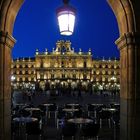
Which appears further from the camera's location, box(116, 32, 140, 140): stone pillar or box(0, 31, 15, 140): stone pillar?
box(116, 32, 140, 140): stone pillar

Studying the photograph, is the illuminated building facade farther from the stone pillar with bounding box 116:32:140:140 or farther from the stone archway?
the stone pillar with bounding box 116:32:140:140

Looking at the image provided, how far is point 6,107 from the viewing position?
7047 mm

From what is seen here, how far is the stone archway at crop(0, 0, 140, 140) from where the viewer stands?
22.1 ft

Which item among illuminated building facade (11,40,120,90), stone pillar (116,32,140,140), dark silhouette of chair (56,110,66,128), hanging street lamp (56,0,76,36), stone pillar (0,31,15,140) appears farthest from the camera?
illuminated building facade (11,40,120,90)

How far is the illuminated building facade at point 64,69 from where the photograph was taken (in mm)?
108500

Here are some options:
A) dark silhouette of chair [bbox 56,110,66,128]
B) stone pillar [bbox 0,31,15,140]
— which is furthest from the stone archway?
dark silhouette of chair [bbox 56,110,66,128]

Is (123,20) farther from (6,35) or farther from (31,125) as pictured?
(31,125)

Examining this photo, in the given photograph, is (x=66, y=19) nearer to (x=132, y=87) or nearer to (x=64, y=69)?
(x=132, y=87)

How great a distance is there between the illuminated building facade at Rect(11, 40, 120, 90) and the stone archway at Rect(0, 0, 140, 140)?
97304mm

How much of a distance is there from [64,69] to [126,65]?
102674 millimetres

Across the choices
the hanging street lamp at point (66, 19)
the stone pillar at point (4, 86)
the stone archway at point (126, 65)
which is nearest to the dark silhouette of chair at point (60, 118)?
the stone pillar at point (4, 86)

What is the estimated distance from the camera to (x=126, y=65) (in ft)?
23.4

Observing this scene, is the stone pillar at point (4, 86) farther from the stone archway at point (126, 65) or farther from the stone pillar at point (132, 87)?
the stone pillar at point (132, 87)

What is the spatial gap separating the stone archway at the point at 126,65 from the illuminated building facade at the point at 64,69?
3831 inches
